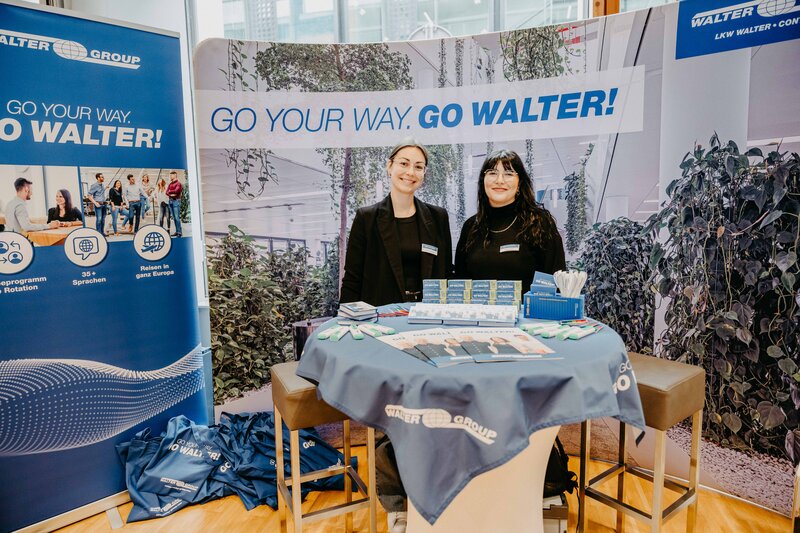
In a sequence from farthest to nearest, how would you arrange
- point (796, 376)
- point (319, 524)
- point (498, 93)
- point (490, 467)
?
point (498, 93)
point (319, 524)
point (796, 376)
point (490, 467)

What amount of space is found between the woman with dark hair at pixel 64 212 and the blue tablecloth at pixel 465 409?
6.49 ft

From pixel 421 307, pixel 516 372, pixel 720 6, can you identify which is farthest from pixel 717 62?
pixel 516 372

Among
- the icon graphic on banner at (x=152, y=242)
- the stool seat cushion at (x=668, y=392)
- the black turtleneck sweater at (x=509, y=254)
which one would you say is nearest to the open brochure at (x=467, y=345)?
the stool seat cushion at (x=668, y=392)

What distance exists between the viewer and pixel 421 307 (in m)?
2.13

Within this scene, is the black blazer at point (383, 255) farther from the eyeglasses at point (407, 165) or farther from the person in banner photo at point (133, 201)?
the person in banner photo at point (133, 201)

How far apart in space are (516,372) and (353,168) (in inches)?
A: 86.5

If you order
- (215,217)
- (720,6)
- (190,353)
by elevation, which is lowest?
(190,353)

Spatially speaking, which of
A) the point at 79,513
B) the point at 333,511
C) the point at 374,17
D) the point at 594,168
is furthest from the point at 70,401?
the point at 374,17

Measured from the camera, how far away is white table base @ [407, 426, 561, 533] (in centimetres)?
174

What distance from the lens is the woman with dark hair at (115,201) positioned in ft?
8.96

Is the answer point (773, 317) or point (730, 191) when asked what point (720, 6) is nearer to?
point (730, 191)

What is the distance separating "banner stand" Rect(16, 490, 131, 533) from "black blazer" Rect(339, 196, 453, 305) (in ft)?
5.38

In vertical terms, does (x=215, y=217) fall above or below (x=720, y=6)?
below

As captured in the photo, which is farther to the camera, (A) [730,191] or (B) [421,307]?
(A) [730,191]
